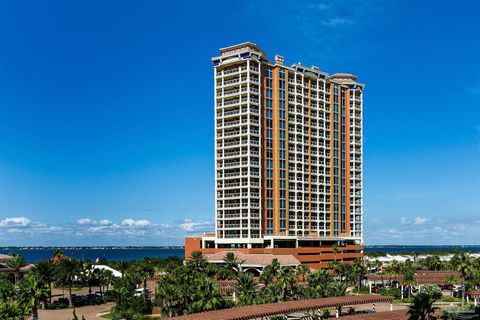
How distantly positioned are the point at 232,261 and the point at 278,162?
32.5 meters

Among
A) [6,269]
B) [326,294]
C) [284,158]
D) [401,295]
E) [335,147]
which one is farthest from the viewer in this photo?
[335,147]

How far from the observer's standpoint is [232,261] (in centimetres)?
11812

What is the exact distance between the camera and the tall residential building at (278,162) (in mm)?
132375

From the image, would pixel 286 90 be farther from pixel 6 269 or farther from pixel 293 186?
pixel 6 269

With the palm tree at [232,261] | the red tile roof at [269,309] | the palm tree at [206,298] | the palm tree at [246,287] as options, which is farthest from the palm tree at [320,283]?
the palm tree at [232,261]

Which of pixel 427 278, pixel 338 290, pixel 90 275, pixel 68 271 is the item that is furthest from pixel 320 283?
pixel 427 278

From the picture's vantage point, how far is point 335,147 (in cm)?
15800

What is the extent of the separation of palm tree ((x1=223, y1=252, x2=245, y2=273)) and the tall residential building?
22.0ft

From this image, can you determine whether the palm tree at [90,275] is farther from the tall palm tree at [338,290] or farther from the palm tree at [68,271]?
the tall palm tree at [338,290]

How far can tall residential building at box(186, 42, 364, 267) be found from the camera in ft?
434

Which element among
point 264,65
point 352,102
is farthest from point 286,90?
point 352,102

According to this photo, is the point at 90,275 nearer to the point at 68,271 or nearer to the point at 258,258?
the point at 68,271

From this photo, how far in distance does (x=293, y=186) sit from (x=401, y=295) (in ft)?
162

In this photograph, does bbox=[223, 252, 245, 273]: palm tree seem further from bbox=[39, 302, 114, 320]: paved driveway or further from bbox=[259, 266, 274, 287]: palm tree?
bbox=[39, 302, 114, 320]: paved driveway
